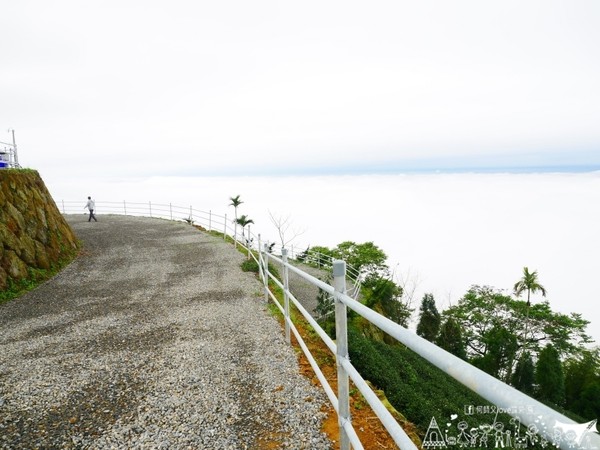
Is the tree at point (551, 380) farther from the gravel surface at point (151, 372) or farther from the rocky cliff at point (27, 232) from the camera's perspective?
the rocky cliff at point (27, 232)

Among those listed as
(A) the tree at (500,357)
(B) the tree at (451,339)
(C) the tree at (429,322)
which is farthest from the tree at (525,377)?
(C) the tree at (429,322)

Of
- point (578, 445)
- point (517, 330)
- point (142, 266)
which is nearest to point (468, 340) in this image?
point (517, 330)

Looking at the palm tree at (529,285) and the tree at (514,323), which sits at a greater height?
the palm tree at (529,285)

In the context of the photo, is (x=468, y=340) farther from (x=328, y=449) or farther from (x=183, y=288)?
(x=328, y=449)

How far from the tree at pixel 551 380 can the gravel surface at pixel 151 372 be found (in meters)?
26.1

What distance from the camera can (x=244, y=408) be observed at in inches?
148

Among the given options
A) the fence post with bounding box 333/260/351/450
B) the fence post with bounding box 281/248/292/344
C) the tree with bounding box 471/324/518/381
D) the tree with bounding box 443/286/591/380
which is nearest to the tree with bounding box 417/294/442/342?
the tree with bounding box 471/324/518/381

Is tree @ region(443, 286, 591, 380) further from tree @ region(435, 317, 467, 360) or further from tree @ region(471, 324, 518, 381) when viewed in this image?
tree @ region(435, 317, 467, 360)

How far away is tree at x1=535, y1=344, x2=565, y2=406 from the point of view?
2402cm

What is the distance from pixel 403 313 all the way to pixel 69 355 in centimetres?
3227

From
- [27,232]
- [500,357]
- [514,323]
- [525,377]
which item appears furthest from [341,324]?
[514,323]

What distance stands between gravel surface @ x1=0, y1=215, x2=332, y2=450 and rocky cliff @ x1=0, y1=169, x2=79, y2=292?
52.2 inches

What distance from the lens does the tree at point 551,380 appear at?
2402 cm

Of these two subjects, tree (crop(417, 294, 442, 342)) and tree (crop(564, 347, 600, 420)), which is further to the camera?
tree (crop(417, 294, 442, 342))
